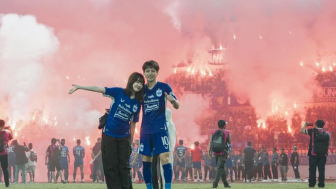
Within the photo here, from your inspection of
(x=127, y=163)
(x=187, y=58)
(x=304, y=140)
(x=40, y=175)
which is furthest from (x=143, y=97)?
(x=187, y=58)

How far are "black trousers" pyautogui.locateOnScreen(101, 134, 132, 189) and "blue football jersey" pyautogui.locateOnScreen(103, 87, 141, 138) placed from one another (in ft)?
0.36

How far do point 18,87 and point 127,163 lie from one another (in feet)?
162

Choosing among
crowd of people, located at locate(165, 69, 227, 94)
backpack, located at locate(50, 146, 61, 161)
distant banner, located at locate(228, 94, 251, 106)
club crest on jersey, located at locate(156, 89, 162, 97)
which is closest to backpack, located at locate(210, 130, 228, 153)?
club crest on jersey, located at locate(156, 89, 162, 97)

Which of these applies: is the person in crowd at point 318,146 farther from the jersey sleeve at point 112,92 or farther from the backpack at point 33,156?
the backpack at point 33,156

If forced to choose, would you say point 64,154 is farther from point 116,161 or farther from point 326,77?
point 326,77

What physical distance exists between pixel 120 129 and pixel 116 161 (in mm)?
479

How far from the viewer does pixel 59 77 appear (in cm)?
5703

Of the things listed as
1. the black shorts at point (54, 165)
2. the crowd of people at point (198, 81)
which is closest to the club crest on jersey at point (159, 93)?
the black shorts at point (54, 165)

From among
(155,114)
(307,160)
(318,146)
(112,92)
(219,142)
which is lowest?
(307,160)

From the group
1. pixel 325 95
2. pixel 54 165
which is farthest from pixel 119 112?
pixel 325 95

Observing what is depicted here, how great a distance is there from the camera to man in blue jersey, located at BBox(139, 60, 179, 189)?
863 centimetres

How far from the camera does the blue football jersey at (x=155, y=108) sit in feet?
28.3

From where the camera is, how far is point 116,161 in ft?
27.7

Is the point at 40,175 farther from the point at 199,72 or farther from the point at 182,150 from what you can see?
the point at 199,72
